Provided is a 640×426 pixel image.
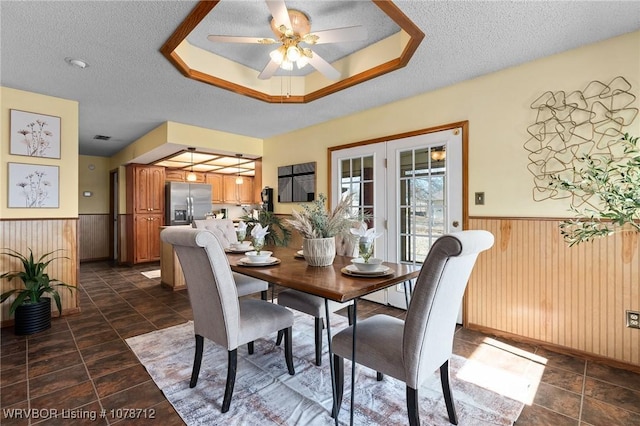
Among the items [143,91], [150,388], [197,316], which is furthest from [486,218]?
[143,91]

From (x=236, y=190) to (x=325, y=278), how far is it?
6.66 meters

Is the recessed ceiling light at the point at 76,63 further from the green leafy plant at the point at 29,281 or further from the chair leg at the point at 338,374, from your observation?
the chair leg at the point at 338,374

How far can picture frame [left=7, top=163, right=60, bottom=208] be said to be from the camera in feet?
9.86

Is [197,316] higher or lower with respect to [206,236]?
lower

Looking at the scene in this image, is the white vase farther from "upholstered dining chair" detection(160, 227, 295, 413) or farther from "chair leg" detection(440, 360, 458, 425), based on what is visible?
"chair leg" detection(440, 360, 458, 425)

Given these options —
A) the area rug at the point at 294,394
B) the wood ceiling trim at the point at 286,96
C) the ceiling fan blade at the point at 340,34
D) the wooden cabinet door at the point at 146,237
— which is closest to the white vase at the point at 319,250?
the area rug at the point at 294,394

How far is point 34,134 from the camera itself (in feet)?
10.2

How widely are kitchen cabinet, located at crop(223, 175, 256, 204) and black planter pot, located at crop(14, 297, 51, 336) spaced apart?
4853 mm

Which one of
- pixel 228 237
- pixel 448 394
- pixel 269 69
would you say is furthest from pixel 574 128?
pixel 228 237

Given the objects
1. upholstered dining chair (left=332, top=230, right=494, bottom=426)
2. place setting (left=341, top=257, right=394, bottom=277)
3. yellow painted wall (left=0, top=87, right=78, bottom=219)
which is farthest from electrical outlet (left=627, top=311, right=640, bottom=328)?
yellow painted wall (left=0, top=87, right=78, bottom=219)

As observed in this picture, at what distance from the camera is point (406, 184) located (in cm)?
334

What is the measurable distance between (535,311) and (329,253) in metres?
1.92

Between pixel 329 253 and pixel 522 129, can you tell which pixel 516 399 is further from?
pixel 522 129

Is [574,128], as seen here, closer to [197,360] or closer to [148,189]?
[197,360]
